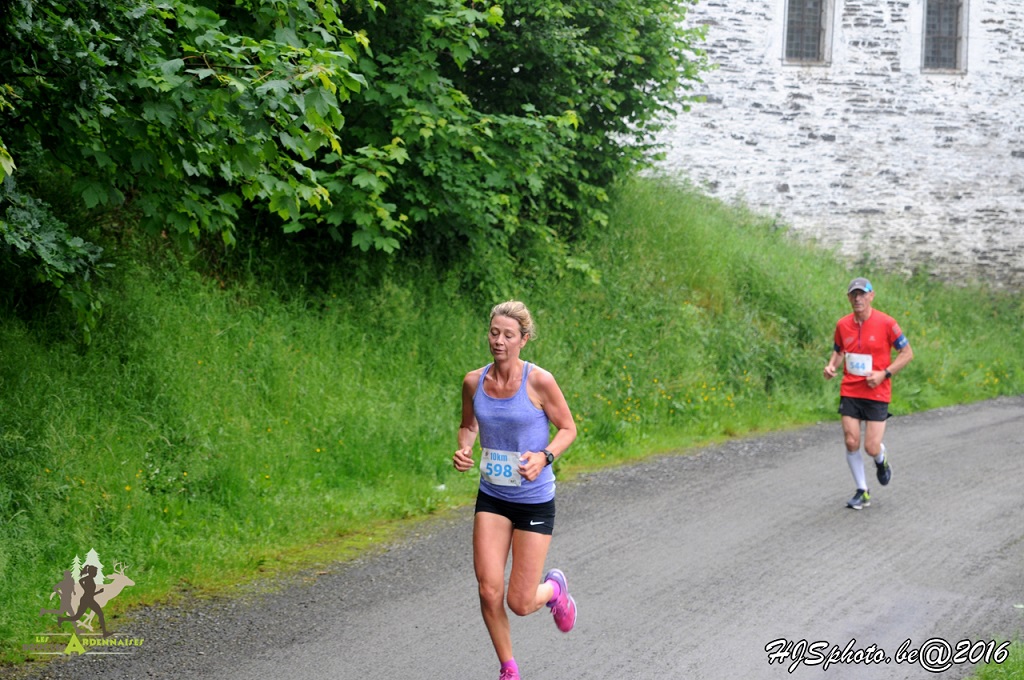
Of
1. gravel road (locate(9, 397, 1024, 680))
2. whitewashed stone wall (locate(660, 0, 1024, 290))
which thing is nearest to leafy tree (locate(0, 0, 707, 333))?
gravel road (locate(9, 397, 1024, 680))

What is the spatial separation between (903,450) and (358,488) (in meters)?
6.61

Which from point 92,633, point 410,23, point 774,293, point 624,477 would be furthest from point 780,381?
point 92,633

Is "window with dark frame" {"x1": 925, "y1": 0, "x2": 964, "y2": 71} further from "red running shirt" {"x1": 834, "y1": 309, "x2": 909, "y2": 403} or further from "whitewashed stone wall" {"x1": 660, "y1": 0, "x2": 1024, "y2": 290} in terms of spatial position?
"red running shirt" {"x1": 834, "y1": 309, "x2": 909, "y2": 403}

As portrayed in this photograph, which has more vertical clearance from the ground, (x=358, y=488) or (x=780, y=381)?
(x=358, y=488)

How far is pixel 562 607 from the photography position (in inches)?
228

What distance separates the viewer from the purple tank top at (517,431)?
5445mm

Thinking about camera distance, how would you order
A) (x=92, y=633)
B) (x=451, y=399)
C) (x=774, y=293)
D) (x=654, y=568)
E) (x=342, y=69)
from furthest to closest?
1. (x=774, y=293)
2. (x=451, y=399)
3. (x=654, y=568)
4. (x=342, y=69)
5. (x=92, y=633)

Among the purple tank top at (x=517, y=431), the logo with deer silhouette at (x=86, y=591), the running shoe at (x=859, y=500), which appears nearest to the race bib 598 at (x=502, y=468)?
the purple tank top at (x=517, y=431)

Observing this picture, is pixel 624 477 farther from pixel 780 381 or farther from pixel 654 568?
pixel 780 381

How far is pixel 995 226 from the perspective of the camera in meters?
22.4

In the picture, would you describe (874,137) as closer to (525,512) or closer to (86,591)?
(525,512)

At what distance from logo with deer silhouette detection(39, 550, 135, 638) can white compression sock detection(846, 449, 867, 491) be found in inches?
239

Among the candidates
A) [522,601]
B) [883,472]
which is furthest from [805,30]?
[522,601]

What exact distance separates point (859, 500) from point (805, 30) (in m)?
14.7
